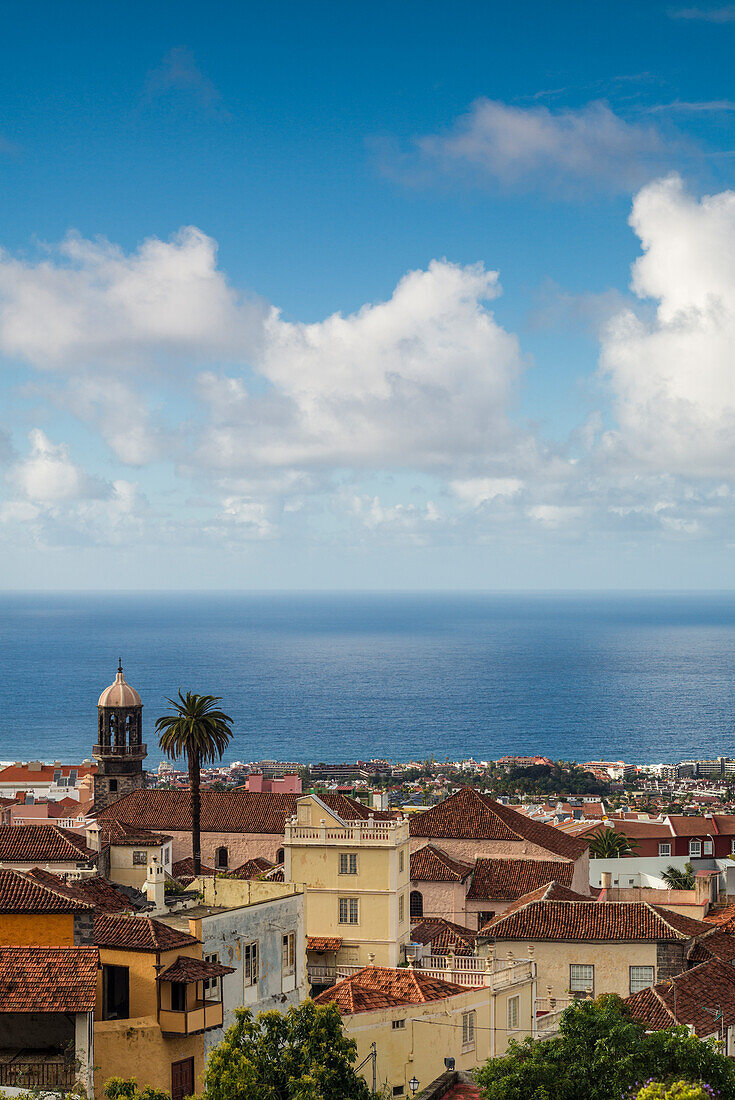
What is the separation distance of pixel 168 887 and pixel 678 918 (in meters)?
16.7

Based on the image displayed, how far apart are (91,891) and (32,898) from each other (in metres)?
7.52

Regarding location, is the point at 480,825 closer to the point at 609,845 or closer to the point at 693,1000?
the point at 609,845

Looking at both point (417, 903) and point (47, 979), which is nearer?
point (47, 979)

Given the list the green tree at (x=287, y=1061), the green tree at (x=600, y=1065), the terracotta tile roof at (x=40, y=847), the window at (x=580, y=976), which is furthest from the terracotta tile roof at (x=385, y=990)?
the terracotta tile roof at (x=40, y=847)

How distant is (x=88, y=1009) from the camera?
86.5ft

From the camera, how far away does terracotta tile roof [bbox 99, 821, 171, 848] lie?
5734 cm

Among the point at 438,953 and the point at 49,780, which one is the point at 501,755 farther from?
the point at 438,953

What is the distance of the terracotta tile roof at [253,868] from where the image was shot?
53600mm

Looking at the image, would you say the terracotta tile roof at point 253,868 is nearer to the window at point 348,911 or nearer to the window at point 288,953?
the window at point 348,911

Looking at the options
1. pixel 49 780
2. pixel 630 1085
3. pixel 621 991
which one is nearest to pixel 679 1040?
pixel 630 1085

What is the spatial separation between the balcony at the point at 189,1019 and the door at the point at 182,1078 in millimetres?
706

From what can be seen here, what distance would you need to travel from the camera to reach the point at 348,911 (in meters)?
45.6

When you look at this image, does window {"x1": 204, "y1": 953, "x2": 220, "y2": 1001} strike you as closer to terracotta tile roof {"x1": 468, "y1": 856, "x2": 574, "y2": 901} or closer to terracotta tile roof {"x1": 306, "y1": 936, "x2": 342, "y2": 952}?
terracotta tile roof {"x1": 306, "y1": 936, "x2": 342, "y2": 952}

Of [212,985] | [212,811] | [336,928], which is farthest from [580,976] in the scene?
[212,811]
